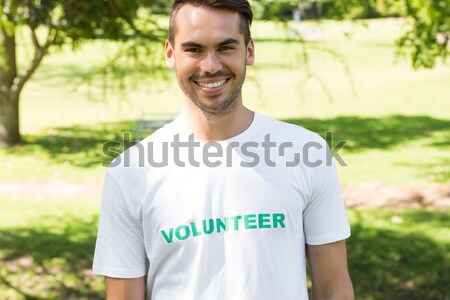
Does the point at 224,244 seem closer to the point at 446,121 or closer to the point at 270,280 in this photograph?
the point at 270,280

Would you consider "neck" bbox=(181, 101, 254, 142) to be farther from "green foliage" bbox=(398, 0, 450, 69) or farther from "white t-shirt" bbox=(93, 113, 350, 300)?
"green foliage" bbox=(398, 0, 450, 69)

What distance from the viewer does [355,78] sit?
89.2 feet

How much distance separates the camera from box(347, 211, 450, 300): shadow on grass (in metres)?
6.46

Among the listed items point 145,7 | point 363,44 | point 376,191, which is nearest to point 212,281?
point 145,7

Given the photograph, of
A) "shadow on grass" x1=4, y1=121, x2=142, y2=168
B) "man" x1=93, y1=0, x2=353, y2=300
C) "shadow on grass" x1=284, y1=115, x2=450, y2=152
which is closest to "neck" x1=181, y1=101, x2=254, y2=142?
"man" x1=93, y1=0, x2=353, y2=300

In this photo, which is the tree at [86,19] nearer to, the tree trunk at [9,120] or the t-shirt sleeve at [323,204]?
the t-shirt sleeve at [323,204]

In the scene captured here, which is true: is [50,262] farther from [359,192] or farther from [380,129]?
[380,129]

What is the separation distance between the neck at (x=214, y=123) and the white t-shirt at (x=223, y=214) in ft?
0.12

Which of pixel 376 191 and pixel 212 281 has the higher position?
pixel 212 281

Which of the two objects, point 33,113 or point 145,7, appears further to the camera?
point 33,113

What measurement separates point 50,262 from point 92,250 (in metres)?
0.55

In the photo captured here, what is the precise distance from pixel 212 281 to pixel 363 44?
3849cm

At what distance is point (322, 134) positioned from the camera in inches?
632

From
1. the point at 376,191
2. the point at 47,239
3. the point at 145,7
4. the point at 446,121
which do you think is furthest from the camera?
the point at 446,121
